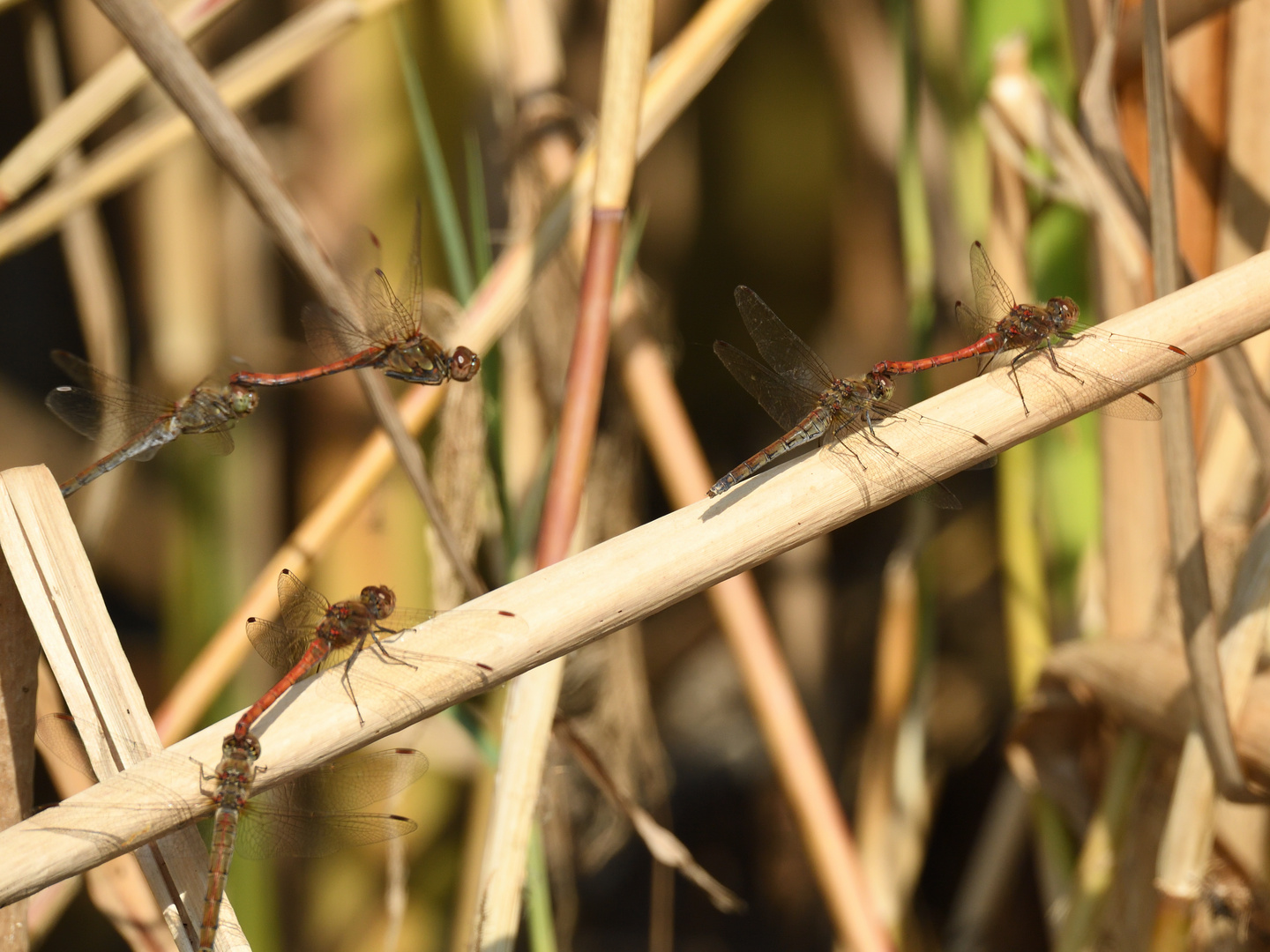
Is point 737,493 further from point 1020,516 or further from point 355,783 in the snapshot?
point 1020,516

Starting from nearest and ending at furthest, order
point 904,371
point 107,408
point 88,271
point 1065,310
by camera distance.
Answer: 1. point 1065,310
2. point 904,371
3. point 107,408
4. point 88,271

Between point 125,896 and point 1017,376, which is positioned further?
point 125,896

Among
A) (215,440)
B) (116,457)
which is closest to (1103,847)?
(215,440)

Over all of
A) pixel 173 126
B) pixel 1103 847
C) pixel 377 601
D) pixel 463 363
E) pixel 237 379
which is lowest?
pixel 1103 847

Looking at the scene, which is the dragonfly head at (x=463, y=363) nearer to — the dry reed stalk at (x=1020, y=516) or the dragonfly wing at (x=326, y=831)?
the dragonfly wing at (x=326, y=831)

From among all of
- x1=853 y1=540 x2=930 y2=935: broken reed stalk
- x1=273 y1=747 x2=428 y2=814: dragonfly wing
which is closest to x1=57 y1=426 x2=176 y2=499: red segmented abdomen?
x1=273 y1=747 x2=428 y2=814: dragonfly wing

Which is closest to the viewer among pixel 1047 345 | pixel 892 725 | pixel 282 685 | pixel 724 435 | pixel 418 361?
pixel 282 685
